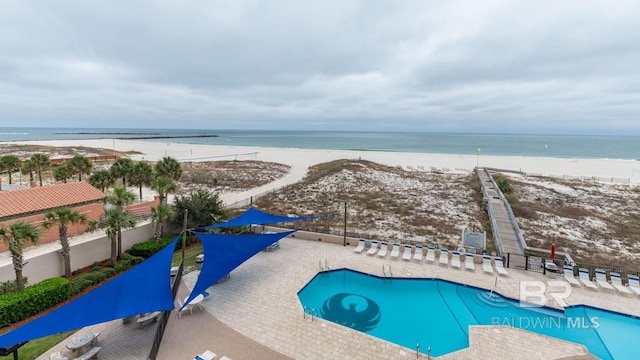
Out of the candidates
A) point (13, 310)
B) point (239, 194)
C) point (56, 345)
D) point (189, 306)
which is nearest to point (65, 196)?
point (13, 310)

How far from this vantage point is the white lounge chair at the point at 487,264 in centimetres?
1303

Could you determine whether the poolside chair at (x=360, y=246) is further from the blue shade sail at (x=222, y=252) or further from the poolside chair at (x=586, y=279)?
the poolside chair at (x=586, y=279)

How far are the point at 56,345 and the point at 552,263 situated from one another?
18.3 meters

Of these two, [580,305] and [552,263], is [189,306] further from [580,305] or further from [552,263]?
[552,263]

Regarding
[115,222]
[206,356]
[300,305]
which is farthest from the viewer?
[115,222]

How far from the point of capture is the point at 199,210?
16078 millimetres

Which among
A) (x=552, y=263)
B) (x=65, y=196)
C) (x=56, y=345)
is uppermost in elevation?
(x=65, y=196)

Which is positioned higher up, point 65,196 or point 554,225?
point 65,196

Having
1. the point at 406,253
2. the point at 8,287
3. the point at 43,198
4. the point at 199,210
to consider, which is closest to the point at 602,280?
the point at 406,253

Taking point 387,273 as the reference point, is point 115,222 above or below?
above

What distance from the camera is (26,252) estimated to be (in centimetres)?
1205

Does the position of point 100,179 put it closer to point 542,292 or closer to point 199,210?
point 199,210

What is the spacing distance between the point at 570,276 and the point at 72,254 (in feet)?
69.9

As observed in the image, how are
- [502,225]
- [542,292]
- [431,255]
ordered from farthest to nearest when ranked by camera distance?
[502,225]
[431,255]
[542,292]
